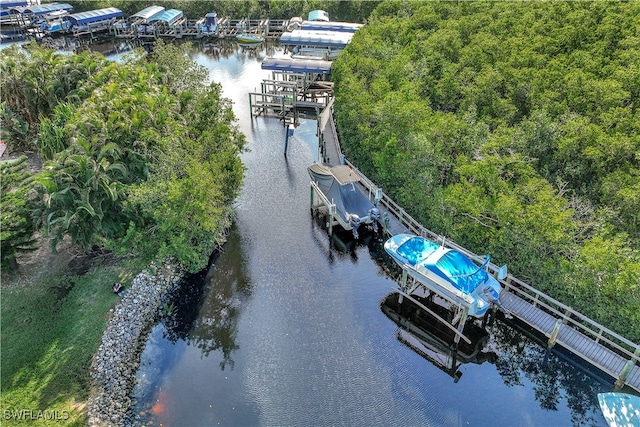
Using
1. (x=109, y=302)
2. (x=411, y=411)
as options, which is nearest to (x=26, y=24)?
(x=109, y=302)

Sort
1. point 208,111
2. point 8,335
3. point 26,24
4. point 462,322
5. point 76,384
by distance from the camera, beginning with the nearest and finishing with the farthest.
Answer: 1. point 76,384
2. point 8,335
3. point 462,322
4. point 208,111
5. point 26,24

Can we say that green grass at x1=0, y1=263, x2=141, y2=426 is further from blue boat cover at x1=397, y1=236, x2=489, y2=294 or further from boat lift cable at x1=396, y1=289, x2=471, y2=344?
blue boat cover at x1=397, y1=236, x2=489, y2=294

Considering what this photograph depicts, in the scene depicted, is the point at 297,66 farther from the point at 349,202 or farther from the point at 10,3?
the point at 10,3

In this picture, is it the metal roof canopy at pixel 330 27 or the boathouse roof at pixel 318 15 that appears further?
the boathouse roof at pixel 318 15

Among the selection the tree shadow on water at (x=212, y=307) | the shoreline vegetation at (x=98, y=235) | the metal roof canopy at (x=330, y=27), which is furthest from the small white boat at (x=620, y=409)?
the metal roof canopy at (x=330, y=27)

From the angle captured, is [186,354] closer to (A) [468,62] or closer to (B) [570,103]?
(B) [570,103]

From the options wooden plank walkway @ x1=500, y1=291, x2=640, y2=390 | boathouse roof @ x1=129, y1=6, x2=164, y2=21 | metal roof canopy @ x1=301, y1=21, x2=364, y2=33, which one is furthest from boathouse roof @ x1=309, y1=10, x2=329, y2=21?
wooden plank walkway @ x1=500, y1=291, x2=640, y2=390

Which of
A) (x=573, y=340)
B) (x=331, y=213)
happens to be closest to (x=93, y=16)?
(x=331, y=213)

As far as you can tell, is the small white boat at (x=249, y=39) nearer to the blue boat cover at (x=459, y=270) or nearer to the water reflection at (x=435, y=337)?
the water reflection at (x=435, y=337)
